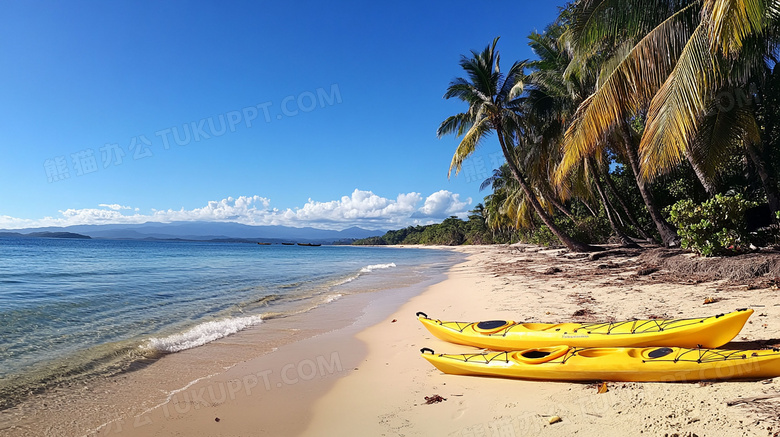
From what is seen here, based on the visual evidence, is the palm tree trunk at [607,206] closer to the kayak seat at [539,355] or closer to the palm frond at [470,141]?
the palm frond at [470,141]

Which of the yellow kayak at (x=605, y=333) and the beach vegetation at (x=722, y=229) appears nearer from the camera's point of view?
the yellow kayak at (x=605, y=333)

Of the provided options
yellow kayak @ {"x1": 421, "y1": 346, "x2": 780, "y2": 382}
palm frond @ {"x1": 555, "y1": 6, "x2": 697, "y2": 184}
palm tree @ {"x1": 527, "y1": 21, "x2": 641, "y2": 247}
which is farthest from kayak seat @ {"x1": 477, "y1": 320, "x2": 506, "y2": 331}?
palm tree @ {"x1": 527, "y1": 21, "x2": 641, "y2": 247}

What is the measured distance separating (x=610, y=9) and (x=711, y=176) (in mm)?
5501

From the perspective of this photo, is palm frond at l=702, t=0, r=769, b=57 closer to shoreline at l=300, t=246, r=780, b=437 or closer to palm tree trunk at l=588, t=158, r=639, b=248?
shoreline at l=300, t=246, r=780, b=437

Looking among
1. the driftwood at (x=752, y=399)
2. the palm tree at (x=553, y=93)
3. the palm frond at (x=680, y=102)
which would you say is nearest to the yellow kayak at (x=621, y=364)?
the driftwood at (x=752, y=399)

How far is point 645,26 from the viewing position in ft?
28.1

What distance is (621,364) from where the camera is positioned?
3.43 metres

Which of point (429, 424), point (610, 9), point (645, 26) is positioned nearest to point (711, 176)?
point (645, 26)

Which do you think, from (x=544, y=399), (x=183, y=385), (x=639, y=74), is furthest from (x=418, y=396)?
(x=639, y=74)

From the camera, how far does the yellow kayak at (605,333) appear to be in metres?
3.66

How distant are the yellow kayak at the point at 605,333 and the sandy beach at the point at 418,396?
305 mm

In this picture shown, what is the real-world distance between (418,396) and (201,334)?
15.4ft

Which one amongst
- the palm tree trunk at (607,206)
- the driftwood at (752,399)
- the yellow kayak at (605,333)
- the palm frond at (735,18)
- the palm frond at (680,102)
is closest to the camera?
the driftwood at (752,399)

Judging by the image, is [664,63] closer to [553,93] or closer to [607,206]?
[553,93]
